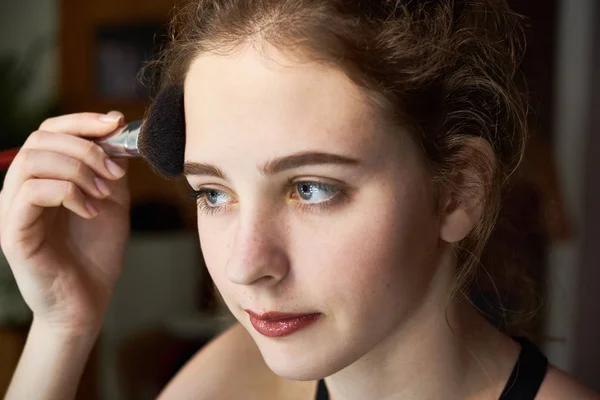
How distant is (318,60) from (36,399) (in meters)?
0.56

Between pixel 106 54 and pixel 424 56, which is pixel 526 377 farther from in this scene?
pixel 106 54

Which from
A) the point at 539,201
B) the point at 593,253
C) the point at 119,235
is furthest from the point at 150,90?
the point at 593,253

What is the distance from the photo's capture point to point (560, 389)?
2.89 feet

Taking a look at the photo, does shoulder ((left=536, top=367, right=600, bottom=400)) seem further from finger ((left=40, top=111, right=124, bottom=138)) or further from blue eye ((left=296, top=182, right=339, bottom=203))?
finger ((left=40, top=111, right=124, bottom=138))

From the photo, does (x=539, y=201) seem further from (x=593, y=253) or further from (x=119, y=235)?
(x=593, y=253)

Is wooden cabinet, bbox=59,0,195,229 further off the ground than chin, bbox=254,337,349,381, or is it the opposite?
chin, bbox=254,337,349,381

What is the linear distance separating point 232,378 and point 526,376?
375mm

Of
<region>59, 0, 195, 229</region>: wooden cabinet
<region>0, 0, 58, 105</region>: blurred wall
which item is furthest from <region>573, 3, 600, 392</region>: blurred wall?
<region>0, 0, 58, 105</region>: blurred wall

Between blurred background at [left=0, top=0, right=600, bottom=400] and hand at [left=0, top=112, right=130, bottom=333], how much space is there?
39.3 inches

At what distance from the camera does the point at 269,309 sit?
0.75 metres

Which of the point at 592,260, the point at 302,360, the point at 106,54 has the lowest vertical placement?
the point at 592,260

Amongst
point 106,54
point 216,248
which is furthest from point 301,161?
point 106,54

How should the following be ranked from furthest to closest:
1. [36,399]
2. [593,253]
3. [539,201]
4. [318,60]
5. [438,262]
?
[593,253] → [539,201] → [36,399] → [438,262] → [318,60]

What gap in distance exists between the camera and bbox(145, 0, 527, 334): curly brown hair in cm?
74
